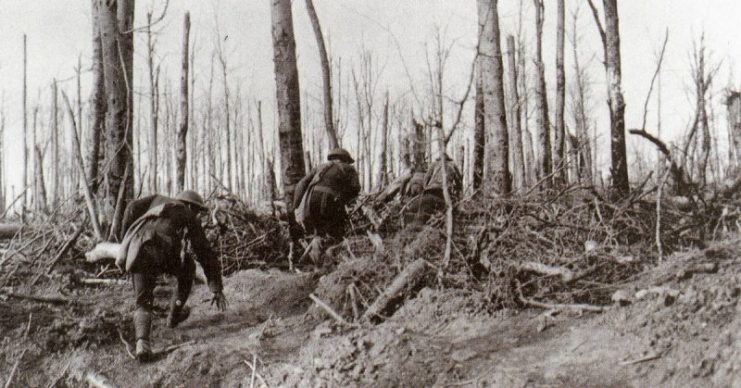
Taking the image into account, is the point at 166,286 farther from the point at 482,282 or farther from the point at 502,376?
the point at 502,376

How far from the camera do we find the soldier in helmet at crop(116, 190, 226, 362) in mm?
5227

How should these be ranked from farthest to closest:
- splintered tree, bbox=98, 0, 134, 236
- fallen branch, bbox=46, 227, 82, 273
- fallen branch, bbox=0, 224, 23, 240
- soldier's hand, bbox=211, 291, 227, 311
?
fallen branch, bbox=0, 224, 23, 240, splintered tree, bbox=98, 0, 134, 236, fallen branch, bbox=46, 227, 82, 273, soldier's hand, bbox=211, 291, 227, 311

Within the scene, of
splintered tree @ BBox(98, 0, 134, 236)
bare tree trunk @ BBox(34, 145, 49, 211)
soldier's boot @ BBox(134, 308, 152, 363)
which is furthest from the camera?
bare tree trunk @ BBox(34, 145, 49, 211)

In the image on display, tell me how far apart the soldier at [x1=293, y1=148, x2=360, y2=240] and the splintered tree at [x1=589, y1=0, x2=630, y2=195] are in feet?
10.8

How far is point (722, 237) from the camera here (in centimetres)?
536

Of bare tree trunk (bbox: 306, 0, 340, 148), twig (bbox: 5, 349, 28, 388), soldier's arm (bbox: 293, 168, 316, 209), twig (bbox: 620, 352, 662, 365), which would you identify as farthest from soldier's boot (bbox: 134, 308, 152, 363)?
bare tree trunk (bbox: 306, 0, 340, 148)

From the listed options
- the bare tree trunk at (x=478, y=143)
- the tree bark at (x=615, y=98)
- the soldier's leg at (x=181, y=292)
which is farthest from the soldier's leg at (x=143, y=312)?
the tree bark at (x=615, y=98)

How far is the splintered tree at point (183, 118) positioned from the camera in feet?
49.0

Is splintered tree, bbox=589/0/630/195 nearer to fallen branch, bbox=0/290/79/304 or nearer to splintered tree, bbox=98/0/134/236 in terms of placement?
splintered tree, bbox=98/0/134/236

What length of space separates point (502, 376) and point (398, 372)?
2.23ft

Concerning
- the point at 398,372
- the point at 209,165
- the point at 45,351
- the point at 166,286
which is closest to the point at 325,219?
the point at 166,286

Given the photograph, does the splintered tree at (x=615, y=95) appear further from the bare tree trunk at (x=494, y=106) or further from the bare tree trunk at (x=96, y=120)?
the bare tree trunk at (x=96, y=120)

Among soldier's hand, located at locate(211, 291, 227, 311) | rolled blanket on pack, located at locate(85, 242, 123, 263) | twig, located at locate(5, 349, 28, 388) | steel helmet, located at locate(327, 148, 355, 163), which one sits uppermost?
steel helmet, located at locate(327, 148, 355, 163)

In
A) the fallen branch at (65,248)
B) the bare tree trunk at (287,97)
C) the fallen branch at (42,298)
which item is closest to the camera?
the fallen branch at (42,298)
